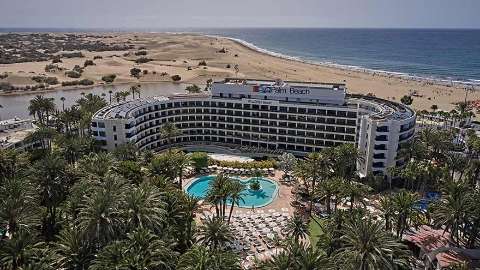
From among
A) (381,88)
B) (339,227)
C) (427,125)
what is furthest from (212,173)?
(381,88)

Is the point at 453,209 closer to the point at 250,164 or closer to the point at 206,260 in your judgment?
the point at 206,260

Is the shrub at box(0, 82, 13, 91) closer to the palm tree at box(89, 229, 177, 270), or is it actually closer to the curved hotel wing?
the curved hotel wing

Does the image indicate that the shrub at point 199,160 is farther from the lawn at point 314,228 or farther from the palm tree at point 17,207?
the palm tree at point 17,207

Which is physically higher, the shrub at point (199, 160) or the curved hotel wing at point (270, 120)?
the curved hotel wing at point (270, 120)

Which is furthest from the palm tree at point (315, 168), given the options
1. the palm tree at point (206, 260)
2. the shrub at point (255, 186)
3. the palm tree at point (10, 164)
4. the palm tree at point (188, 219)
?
the palm tree at point (10, 164)

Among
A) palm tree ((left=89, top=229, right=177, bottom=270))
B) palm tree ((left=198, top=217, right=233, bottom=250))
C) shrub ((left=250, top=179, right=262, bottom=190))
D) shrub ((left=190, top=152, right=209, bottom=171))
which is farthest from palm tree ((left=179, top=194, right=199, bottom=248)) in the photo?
shrub ((left=190, top=152, right=209, bottom=171))

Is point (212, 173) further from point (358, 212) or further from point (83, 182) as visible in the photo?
point (358, 212)

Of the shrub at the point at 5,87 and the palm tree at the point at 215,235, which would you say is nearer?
the palm tree at the point at 215,235

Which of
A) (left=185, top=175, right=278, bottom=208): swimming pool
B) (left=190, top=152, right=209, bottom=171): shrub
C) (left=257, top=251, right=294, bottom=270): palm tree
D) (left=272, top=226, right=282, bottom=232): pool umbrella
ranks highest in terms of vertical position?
(left=257, top=251, right=294, bottom=270): palm tree
